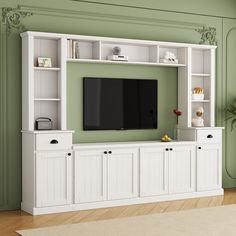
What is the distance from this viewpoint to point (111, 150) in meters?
6.66

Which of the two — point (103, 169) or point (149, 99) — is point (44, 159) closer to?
point (103, 169)

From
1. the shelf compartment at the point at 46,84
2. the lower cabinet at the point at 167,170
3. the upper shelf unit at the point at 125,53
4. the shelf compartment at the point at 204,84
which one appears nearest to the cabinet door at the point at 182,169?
the lower cabinet at the point at 167,170

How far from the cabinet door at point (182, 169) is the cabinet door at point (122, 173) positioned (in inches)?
22.1

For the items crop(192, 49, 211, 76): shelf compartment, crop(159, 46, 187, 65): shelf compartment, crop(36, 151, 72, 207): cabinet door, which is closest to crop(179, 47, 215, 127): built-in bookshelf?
crop(192, 49, 211, 76): shelf compartment

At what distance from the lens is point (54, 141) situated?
20.7 feet

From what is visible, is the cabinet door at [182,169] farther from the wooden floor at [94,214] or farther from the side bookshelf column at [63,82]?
the side bookshelf column at [63,82]

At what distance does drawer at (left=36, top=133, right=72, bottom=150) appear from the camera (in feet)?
20.4

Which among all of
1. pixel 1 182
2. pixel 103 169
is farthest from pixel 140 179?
pixel 1 182

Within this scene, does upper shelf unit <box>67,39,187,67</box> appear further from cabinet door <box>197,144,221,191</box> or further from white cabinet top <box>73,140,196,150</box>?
cabinet door <box>197,144,221,191</box>

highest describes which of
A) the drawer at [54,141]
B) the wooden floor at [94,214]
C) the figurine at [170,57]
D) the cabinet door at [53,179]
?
the figurine at [170,57]

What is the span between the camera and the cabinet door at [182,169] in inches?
280

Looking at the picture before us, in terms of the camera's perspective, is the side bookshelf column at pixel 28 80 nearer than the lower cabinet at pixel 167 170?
Yes

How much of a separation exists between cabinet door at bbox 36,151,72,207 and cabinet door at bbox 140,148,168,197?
40.8 inches

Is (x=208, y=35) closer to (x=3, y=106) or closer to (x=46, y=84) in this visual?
(x=46, y=84)
